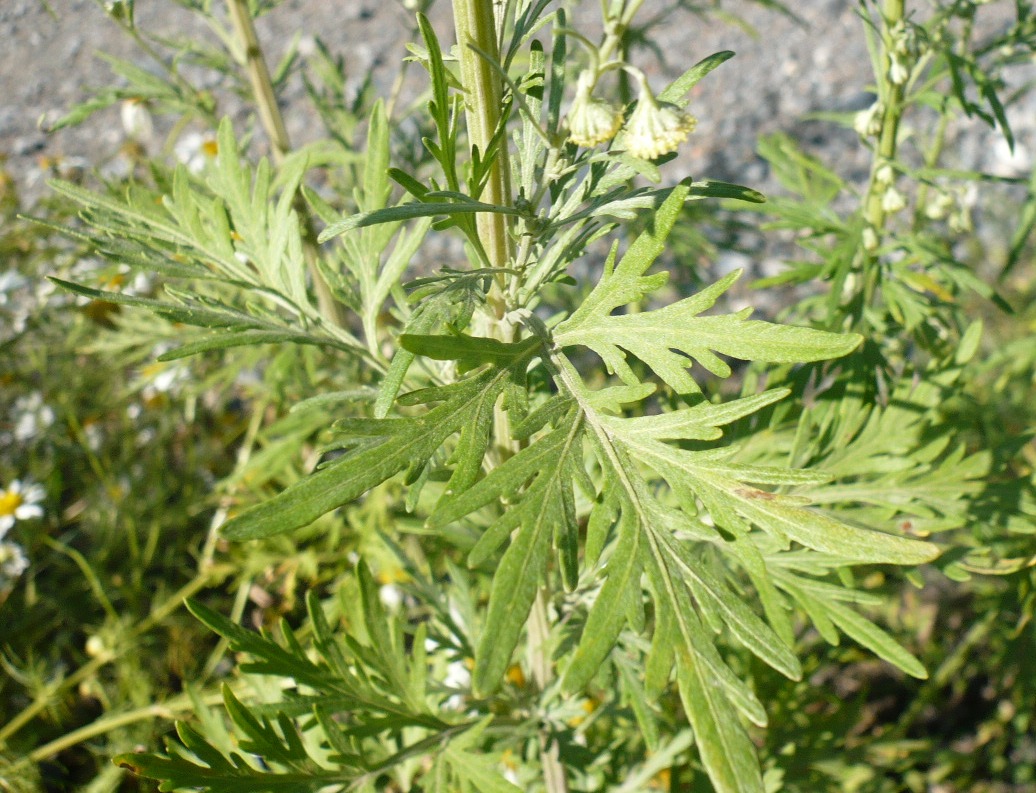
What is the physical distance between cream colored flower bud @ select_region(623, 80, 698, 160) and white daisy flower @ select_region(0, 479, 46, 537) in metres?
A: 2.02

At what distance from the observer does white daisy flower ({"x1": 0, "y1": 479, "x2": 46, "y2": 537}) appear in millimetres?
2143

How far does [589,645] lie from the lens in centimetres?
59

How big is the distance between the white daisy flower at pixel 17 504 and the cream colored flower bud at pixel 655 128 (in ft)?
6.63

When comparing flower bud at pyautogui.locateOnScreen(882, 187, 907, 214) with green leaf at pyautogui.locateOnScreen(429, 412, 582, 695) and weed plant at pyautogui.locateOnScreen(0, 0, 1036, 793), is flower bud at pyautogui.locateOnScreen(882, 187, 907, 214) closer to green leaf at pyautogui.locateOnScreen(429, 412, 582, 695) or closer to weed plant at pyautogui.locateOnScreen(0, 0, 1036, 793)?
weed plant at pyautogui.locateOnScreen(0, 0, 1036, 793)

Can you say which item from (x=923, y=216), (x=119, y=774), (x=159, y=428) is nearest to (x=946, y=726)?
(x=923, y=216)

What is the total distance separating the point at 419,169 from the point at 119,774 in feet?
4.92

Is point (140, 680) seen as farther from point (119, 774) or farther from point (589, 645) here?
point (589, 645)

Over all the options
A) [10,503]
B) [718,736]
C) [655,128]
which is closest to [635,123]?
[655,128]

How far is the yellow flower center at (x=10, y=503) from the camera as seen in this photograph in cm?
222

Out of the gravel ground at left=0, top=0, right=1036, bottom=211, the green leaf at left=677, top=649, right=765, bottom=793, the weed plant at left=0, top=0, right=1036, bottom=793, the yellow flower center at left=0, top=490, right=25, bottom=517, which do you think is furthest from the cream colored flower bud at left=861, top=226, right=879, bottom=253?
the gravel ground at left=0, top=0, right=1036, bottom=211

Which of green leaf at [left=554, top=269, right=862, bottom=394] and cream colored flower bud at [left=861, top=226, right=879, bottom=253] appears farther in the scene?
cream colored flower bud at [left=861, top=226, right=879, bottom=253]

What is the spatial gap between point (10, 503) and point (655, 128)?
7.19ft

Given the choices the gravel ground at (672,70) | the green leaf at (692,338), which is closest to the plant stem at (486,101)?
the green leaf at (692,338)

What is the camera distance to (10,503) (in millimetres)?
2234
